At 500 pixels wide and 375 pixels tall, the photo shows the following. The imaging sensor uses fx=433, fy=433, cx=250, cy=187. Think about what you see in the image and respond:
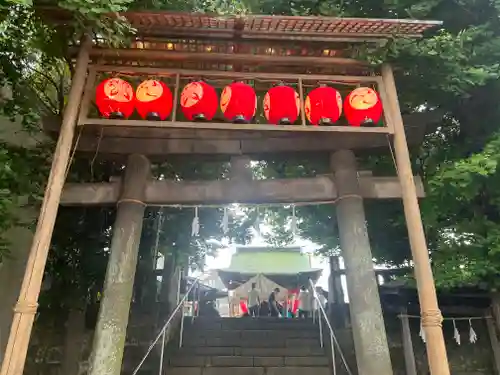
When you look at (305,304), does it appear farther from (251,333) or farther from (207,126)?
(207,126)

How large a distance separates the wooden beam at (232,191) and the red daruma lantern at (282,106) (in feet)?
3.67

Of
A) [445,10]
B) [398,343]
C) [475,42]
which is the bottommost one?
[398,343]

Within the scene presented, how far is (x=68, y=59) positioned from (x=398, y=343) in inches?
285

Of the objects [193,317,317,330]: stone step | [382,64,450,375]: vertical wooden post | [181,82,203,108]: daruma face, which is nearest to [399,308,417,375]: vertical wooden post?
[193,317,317,330]: stone step

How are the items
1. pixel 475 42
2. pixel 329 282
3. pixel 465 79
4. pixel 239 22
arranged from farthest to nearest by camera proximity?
pixel 329 282
pixel 475 42
pixel 465 79
pixel 239 22

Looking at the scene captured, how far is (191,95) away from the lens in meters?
5.41

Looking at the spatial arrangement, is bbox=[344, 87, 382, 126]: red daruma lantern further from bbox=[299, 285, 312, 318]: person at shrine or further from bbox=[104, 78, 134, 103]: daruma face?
bbox=[299, 285, 312, 318]: person at shrine

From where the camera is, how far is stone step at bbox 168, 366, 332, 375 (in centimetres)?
730

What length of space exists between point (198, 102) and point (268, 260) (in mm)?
16681

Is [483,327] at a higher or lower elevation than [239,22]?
lower

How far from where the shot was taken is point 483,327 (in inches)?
312

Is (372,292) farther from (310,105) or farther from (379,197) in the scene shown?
(310,105)

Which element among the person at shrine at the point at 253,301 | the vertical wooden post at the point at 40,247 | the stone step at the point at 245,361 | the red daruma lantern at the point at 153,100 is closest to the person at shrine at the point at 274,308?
the person at shrine at the point at 253,301

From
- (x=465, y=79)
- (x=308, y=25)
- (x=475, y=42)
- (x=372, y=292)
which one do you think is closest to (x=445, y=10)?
(x=475, y=42)
